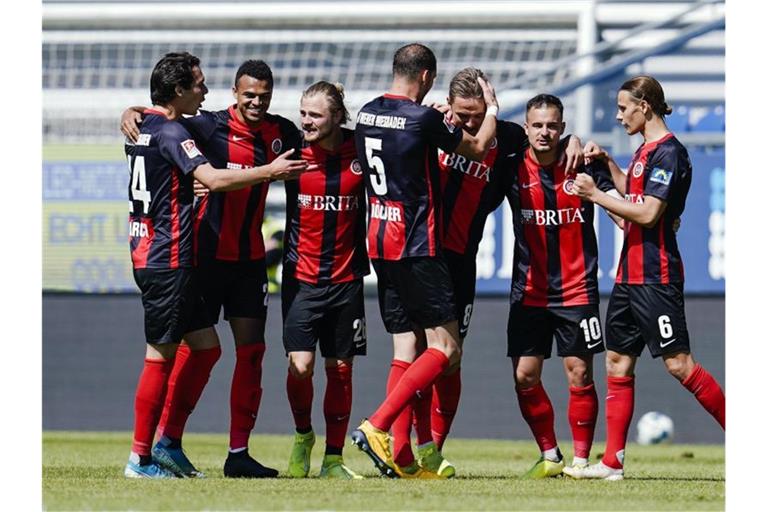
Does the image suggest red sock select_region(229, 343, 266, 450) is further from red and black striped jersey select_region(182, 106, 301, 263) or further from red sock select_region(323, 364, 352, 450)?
red and black striped jersey select_region(182, 106, 301, 263)

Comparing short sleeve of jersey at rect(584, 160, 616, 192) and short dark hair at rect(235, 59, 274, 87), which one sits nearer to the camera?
short dark hair at rect(235, 59, 274, 87)

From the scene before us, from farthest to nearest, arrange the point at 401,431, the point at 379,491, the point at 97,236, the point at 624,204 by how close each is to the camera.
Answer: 1. the point at 97,236
2. the point at 401,431
3. the point at 624,204
4. the point at 379,491

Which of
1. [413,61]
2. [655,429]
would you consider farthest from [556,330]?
[655,429]

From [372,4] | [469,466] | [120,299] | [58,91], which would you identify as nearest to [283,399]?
[120,299]

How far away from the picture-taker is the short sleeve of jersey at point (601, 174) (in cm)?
793

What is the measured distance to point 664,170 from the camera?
7.48m

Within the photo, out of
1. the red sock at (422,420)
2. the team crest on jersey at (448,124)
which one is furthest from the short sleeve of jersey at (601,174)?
the red sock at (422,420)

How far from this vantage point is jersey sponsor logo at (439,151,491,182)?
8047mm

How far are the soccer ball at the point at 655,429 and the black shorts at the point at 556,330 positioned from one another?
234 inches

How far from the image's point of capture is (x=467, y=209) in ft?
26.4

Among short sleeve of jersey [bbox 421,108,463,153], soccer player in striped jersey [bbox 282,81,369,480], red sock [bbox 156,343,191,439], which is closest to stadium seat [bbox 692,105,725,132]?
soccer player in striped jersey [bbox 282,81,369,480]

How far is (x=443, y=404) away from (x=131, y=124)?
2460mm

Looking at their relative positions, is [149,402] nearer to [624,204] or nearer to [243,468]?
[243,468]

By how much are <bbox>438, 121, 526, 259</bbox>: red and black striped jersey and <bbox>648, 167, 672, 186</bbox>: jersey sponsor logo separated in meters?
0.90
